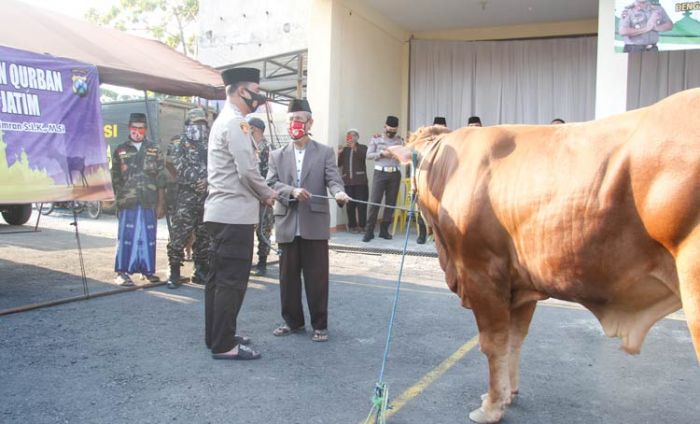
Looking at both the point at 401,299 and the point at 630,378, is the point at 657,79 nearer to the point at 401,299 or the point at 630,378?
the point at 401,299

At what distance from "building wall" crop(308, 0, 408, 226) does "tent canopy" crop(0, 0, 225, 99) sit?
8.85 ft

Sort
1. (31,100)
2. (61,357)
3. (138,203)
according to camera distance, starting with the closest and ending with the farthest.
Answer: (61,357)
(31,100)
(138,203)

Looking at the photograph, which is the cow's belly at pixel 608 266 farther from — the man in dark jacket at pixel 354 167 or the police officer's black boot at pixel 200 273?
the man in dark jacket at pixel 354 167

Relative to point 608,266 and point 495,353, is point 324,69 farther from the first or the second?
point 608,266

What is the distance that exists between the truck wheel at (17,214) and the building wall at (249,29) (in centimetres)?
818

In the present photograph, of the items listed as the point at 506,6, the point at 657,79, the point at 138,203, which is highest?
the point at 506,6

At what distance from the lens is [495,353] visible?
10.9ft

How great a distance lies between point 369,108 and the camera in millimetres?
12430

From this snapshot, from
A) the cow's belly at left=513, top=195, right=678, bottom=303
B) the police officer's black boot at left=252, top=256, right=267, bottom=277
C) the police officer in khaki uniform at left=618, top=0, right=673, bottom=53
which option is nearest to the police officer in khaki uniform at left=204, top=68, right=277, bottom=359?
the cow's belly at left=513, top=195, right=678, bottom=303

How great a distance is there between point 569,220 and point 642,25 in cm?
663

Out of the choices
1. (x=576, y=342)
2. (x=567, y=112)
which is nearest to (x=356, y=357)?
(x=576, y=342)

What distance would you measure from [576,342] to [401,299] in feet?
6.52

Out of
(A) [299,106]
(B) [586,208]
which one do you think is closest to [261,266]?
(A) [299,106]

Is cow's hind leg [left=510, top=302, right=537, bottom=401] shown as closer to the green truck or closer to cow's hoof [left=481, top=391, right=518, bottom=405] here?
cow's hoof [left=481, top=391, right=518, bottom=405]
